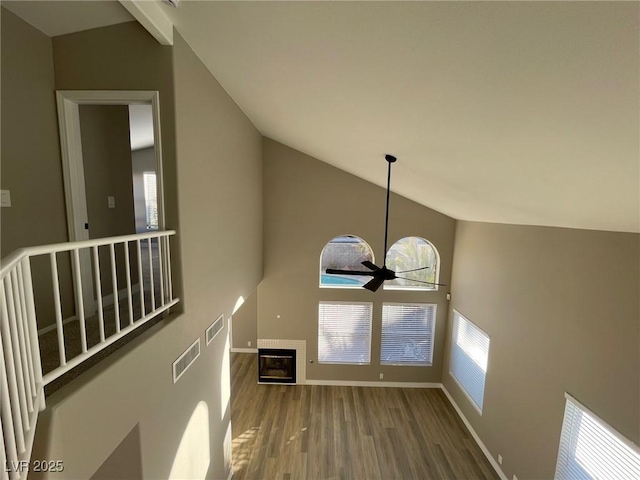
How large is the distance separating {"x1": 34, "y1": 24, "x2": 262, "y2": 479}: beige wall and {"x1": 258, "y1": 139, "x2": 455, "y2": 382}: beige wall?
230cm

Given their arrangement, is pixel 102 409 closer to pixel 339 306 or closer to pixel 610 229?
pixel 610 229

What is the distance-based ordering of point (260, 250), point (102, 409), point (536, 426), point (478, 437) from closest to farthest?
1. point (102, 409)
2. point (536, 426)
3. point (478, 437)
4. point (260, 250)

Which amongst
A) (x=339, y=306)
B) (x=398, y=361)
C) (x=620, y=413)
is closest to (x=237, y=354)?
(x=339, y=306)

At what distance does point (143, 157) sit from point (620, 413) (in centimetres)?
915

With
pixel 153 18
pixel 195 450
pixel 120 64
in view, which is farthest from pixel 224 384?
pixel 153 18

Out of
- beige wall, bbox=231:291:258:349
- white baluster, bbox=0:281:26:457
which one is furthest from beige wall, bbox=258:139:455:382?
white baluster, bbox=0:281:26:457

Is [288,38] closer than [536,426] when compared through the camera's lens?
Yes

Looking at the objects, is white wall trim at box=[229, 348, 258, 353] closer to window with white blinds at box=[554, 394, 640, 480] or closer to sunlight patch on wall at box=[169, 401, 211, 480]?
sunlight patch on wall at box=[169, 401, 211, 480]

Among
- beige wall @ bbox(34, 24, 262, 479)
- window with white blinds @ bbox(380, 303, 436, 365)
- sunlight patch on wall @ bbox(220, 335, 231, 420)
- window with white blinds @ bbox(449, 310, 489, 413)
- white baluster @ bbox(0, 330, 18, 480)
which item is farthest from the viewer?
window with white blinds @ bbox(380, 303, 436, 365)

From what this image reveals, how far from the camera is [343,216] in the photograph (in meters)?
6.49

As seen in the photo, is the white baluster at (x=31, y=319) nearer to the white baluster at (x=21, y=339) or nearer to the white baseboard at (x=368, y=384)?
the white baluster at (x=21, y=339)

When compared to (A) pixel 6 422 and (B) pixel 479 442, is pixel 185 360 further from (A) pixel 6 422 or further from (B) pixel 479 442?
(B) pixel 479 442

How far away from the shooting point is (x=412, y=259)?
265 inches

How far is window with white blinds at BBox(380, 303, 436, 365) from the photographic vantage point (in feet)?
22.3
